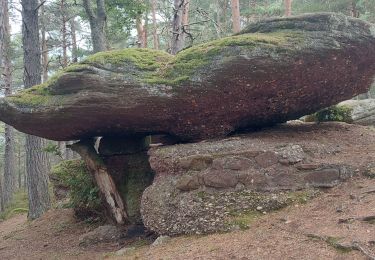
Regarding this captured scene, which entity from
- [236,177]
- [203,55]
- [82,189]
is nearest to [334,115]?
[203,55]

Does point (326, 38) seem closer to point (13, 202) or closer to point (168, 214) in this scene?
point (168, 214)

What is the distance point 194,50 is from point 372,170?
3761 mm

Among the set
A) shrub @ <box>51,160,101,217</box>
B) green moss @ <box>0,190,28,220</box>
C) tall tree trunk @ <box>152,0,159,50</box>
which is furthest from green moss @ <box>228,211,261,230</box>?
tall tree trunk @ <box>152,0,159,50</box>

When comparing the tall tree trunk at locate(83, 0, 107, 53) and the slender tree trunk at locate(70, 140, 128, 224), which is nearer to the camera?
the slender tree trunk at locate(70, 140, 128, 224)

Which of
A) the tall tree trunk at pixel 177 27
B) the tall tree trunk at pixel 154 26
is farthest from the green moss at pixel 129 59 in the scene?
the tall tree trunk at pixel 154 26

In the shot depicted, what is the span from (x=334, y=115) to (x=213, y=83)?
396cm

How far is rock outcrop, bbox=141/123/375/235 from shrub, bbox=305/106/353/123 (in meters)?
2.15

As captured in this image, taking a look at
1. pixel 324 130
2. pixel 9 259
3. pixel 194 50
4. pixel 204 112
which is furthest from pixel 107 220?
pixel 324 130

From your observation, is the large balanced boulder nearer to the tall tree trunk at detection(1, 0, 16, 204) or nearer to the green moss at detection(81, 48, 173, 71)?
the green moss at detection(81, 48, 173, 71)

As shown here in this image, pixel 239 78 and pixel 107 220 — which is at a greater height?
pixel 239 78

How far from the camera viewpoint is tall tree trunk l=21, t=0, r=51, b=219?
11.4 m

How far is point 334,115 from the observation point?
30.2 feet

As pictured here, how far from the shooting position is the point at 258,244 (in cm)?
489

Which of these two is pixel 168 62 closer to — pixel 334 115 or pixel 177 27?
pixel 334 115
